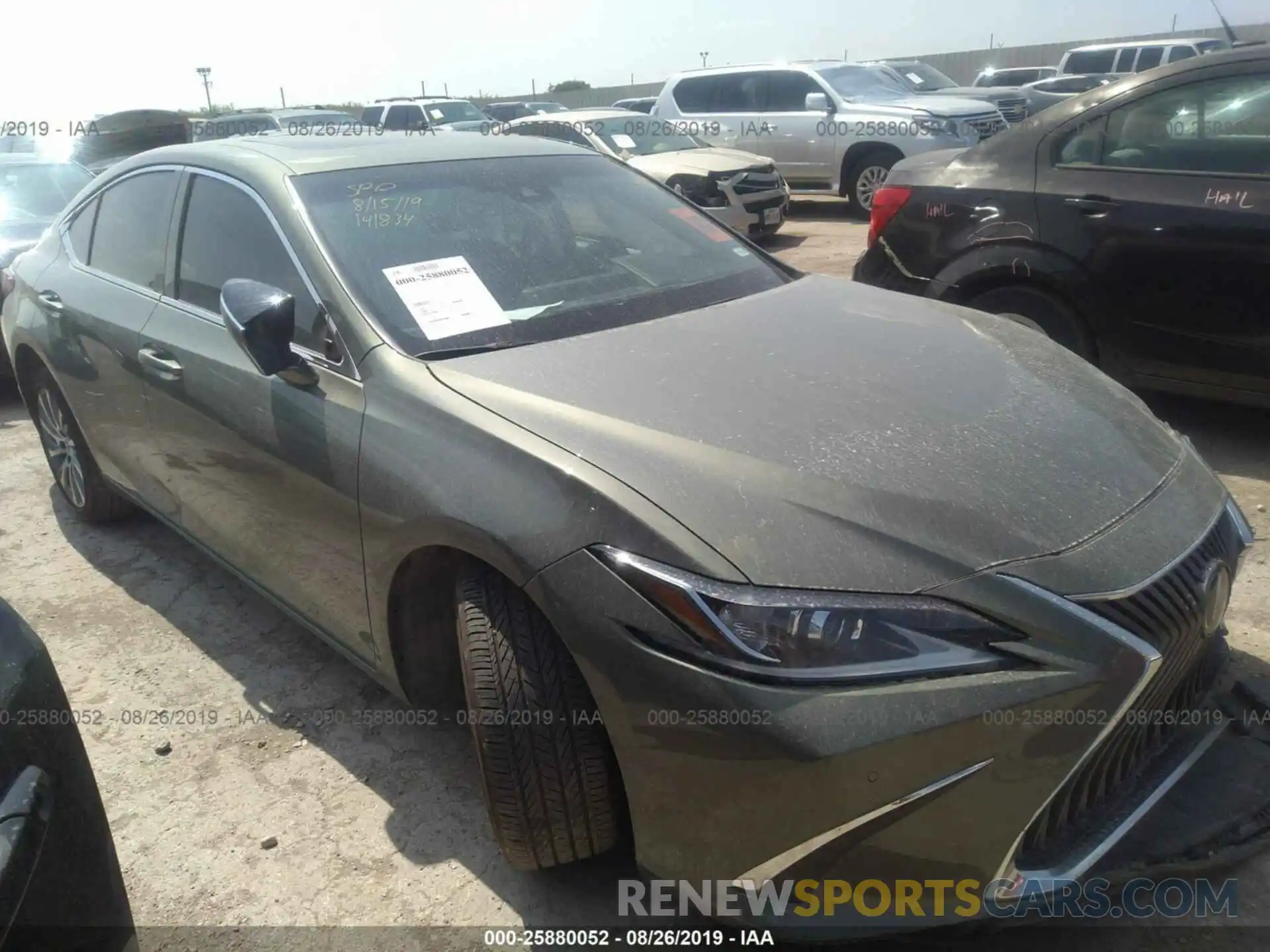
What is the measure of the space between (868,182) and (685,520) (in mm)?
11019

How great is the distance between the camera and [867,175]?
11883mm

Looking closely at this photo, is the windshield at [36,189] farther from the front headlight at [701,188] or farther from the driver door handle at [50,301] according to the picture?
the front headlight at [701,188]

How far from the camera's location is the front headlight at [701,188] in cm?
972

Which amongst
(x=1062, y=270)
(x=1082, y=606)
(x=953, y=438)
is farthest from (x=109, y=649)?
(x=1062, y=270)

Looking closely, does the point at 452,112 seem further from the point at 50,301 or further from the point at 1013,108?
the point at 50,301

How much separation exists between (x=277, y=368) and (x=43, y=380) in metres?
2.32

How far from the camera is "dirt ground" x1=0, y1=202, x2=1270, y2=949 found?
231cm

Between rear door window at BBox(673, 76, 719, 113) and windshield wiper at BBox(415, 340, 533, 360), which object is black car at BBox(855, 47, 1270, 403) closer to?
windshield wiper at BBox(415, 340, 533, 360)

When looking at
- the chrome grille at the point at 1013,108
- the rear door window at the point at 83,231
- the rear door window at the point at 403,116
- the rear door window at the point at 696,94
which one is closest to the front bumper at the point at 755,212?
the rear door window at the point at 696,94

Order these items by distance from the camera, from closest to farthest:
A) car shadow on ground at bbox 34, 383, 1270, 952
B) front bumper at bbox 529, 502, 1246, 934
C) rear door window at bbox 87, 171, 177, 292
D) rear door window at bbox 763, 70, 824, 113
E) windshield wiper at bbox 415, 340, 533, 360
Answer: front bumper at bbox 529, 502, 1246, 934
car shadow on ground at bbox 34, 383, 1270, 952
windshield wiper at bbox 415, 340, 533, 360
rear door window at bbox 87, 171, 177, 292
rear door window at bbox 763, 70, 824, 113

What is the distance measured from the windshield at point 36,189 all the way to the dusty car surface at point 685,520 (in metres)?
5.09

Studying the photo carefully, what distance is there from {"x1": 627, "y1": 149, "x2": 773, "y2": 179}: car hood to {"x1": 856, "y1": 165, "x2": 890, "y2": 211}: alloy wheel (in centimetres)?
191

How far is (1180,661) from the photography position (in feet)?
6.35

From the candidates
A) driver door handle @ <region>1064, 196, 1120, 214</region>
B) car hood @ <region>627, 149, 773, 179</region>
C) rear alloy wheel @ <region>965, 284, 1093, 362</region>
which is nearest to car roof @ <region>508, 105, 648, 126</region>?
car hood @ <region>627, 149, 773, 179</region>
